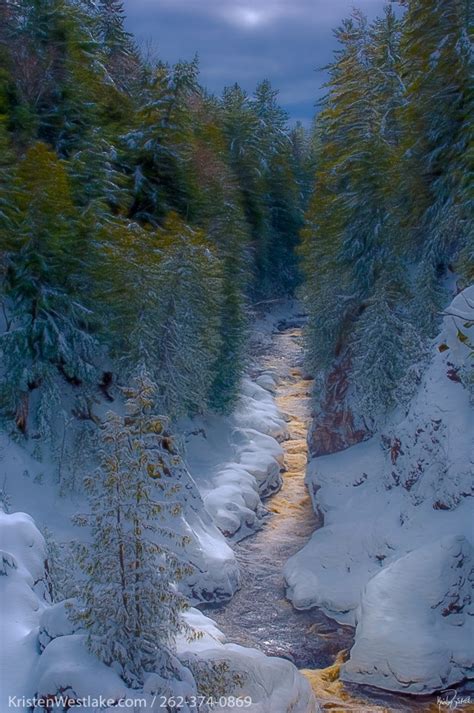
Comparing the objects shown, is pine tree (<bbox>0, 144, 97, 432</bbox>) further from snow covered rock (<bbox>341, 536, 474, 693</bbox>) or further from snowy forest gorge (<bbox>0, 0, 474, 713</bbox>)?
snow covered rock (<bbox>341, 536, 474, 693</bbox>)

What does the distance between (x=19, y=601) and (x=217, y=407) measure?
14094 mm

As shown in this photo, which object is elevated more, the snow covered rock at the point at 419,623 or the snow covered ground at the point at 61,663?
the snow covered ground at the point at 61,663

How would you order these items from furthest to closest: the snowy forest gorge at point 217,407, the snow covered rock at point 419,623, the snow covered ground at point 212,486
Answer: the snow covered ground at point 212,486, the snow covered rock at point 419,623, the snowy forest gorge at point 217,407

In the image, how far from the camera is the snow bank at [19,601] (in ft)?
22.7

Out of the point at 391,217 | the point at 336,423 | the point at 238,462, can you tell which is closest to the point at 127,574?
the point at 238,462

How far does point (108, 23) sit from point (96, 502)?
103ft

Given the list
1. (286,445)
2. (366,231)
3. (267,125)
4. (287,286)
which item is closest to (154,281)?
(366,231)

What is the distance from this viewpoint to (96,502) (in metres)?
7.02

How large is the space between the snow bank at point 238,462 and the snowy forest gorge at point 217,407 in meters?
0.09

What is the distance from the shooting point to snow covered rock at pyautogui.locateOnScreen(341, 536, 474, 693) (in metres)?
11.3

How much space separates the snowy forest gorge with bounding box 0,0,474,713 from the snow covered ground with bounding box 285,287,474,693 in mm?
53
